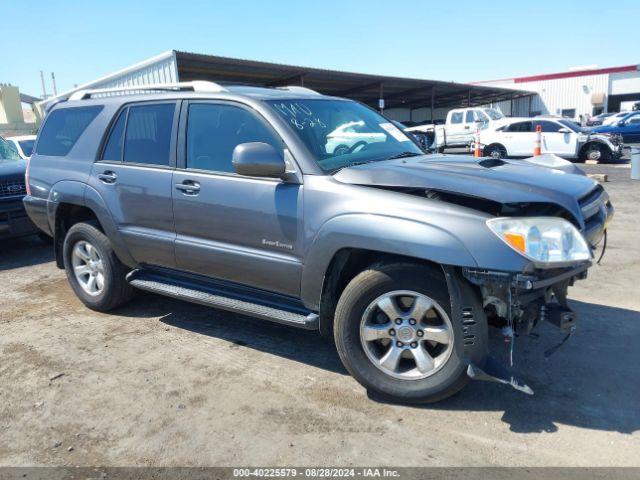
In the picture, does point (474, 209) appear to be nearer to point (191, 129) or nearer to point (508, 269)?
point (508, 269)

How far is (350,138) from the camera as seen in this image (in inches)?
152

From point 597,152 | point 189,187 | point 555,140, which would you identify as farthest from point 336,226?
point 597,152

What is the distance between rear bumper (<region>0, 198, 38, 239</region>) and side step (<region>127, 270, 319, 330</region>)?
369 cm

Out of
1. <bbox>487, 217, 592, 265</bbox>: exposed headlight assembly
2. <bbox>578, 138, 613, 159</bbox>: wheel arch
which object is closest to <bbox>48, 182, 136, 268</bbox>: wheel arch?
<bbox>487, 217, 592, 265</bbox>: exposed headlight assembly

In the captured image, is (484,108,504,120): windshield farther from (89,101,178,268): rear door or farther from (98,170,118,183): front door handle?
(98,170,118,183): front door handle

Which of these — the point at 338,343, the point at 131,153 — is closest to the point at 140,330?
the point at 131,153

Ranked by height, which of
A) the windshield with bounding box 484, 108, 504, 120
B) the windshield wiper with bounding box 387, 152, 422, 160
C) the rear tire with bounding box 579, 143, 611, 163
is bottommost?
the rear tire with bounding box 579, 143, 611, 163

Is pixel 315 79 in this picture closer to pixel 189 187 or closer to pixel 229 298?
pixel 189 187

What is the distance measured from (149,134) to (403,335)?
8.86 feet

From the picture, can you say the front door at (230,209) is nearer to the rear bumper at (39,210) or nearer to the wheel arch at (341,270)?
the wheel arch at (341,270)

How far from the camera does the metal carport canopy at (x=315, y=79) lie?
61.8 feet

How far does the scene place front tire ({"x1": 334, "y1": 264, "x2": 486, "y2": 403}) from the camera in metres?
2.91

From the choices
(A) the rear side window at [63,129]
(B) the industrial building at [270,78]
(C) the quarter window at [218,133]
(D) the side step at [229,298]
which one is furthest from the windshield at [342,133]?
(A) the rear side window at [63,129]

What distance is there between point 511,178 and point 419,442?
1.64 metres
